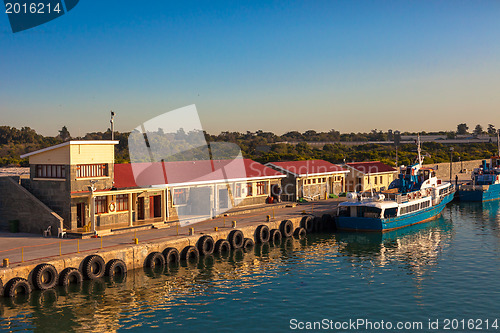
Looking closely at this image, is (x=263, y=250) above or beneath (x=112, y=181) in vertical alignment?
beneath

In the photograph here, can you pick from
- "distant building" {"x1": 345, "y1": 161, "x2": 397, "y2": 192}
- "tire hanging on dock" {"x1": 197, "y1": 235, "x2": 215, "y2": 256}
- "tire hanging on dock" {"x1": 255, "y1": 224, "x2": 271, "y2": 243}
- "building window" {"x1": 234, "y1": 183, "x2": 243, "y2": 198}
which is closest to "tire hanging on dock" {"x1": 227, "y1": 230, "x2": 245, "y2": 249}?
"tire hanging on dock" {"x1": 197, "y1": 235, "x2": 215, "y2": 256}

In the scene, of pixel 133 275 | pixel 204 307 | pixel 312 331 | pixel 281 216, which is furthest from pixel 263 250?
pixel 312 331

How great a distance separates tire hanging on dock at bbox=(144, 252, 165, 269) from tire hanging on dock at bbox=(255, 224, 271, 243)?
34.1 feet

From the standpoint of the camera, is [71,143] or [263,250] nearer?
[71,143]

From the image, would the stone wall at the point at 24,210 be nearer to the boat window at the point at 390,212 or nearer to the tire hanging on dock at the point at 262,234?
the tire hanging on dock at the point at 262,234

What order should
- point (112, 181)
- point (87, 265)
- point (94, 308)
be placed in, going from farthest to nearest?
point (112, 181) → point (87, 265) → point (94, 308)

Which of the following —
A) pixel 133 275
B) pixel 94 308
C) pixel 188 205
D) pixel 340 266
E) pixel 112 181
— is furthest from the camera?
pixel 188 205

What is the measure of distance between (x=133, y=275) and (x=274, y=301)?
982 cm

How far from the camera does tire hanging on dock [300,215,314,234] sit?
154ft

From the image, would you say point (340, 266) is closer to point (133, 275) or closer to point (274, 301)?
point (274, 301)

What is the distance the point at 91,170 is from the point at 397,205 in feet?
92.9

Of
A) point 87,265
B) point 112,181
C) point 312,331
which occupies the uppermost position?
point 112,181

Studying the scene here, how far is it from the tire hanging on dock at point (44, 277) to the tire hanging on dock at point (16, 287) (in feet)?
1.71

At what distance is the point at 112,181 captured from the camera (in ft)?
130
